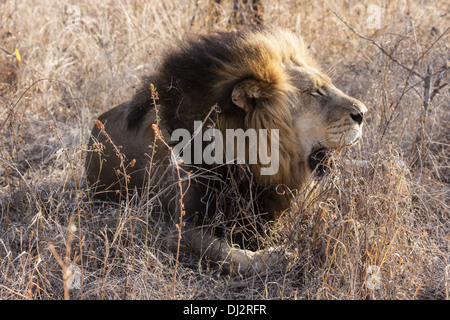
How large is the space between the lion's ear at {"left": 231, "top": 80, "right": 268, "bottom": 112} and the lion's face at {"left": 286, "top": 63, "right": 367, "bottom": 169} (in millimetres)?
206

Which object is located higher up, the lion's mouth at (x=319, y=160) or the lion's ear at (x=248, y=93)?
the lion's ear at (x=248, y=93)

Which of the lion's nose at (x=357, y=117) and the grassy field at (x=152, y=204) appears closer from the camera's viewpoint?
the grassy field at (x=152, y=204)

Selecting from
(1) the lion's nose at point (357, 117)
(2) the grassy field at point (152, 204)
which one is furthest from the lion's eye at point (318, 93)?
(2) the grassy field at point (152, 204)

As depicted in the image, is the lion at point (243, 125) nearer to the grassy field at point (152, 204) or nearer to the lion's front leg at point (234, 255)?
the lion's front leg at point (234, 255)

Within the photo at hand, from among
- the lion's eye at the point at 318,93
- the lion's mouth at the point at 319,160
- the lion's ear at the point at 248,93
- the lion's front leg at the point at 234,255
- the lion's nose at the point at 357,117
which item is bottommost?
the lion's front leg at the point at 234,255

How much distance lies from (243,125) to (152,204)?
69 centimetres

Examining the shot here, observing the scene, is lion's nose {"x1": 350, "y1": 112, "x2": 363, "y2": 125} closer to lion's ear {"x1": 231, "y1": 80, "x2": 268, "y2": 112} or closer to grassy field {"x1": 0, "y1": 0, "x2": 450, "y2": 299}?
grassy field {"x1": 0, "y1": 0, "x2": 450, "y2": 299}

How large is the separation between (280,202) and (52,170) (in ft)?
5.96

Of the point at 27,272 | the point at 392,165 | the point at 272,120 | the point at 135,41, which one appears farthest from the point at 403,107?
the point at 27,272

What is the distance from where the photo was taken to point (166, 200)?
11.4ft

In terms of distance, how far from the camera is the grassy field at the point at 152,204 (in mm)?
2945

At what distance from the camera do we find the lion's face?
10.7 ft

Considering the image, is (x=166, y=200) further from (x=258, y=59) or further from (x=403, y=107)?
(x=403, y=107)

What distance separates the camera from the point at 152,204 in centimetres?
348
